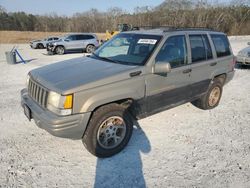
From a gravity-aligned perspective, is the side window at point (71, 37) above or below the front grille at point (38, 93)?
above

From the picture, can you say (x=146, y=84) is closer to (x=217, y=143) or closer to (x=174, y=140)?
(x=174, y=140)

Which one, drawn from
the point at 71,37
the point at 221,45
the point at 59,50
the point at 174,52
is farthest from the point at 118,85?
the point at 71,37

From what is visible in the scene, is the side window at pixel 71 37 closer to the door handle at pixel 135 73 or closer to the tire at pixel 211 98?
the tire at pixel 211 98

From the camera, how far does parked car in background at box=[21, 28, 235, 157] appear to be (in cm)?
319

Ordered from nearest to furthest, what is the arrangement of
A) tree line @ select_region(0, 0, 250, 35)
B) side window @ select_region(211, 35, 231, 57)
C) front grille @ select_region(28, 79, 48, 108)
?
front grille @ select_region(28, 79, 48, 108)
side window @ select_region(211, 35, 231, 57)
tree line @ select_region(0, 0, 250, 35)

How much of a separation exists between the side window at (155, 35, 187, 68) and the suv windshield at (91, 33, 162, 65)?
0.18 m

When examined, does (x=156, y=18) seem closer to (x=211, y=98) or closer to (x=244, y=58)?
(x=244, y=58)

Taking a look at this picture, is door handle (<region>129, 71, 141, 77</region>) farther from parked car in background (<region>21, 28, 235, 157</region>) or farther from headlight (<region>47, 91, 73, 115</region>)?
headlight (<region>47, 91, 73, 115</region>)

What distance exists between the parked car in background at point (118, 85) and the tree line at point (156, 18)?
1155 inches

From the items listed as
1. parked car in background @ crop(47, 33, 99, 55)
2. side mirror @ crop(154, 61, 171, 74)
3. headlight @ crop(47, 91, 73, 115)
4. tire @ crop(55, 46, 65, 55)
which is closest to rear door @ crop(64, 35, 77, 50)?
parked car in background @ crop(47, 33, 99, 55)

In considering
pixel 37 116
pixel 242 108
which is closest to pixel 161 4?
pixel 242 108

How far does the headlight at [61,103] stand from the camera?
308 cm

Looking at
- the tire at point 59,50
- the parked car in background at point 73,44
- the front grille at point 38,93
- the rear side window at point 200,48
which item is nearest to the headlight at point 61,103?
the front grille at point 38,93

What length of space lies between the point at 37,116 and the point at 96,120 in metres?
0.87
